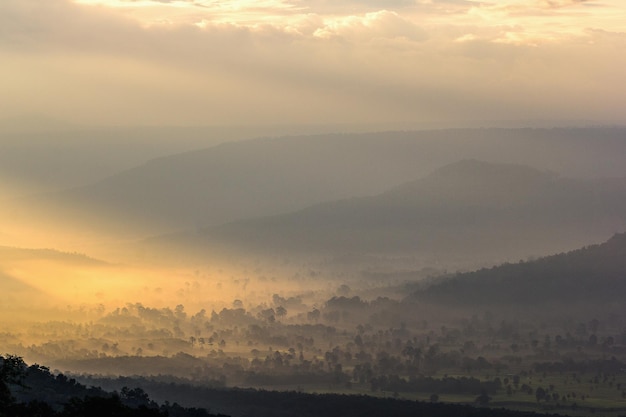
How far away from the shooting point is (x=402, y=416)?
13138cm

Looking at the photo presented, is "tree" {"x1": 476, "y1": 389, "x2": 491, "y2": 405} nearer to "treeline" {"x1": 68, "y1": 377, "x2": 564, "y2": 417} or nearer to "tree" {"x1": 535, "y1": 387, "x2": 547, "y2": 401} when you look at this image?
"treeline" {"x1": 68, "y1": 377, "x2": 564, "y2": 417}

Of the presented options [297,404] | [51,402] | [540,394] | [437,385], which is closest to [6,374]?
[51,402]

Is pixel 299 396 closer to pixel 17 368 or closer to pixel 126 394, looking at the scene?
pixel 126 394

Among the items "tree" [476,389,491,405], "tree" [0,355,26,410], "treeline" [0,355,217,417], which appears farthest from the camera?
"tree" [476,389,491,405]

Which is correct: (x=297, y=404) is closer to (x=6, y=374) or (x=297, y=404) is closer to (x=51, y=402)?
(x=51, y=402)

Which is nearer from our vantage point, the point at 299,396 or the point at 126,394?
the point at 126,394

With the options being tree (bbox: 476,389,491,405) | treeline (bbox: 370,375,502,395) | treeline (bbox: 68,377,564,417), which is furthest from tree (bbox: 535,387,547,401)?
treeline (bbox: 68,377,564,417)

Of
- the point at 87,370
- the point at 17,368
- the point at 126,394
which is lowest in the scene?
the point at 17,368

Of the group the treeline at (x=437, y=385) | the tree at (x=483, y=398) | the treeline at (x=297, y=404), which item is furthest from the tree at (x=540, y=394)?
the treeline at (x=297, y=404)

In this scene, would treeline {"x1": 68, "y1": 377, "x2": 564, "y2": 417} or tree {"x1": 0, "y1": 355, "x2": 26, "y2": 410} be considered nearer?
tree {"x1": 0, "y1": 355, "x2": 26, "y2": 410}

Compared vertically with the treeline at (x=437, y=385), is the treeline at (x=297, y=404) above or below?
below

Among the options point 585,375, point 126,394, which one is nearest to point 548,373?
point 585,375

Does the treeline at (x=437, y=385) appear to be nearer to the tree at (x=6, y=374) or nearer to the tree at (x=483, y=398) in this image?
the tree at (x=483, y=398)

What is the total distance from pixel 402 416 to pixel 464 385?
41724 mm
